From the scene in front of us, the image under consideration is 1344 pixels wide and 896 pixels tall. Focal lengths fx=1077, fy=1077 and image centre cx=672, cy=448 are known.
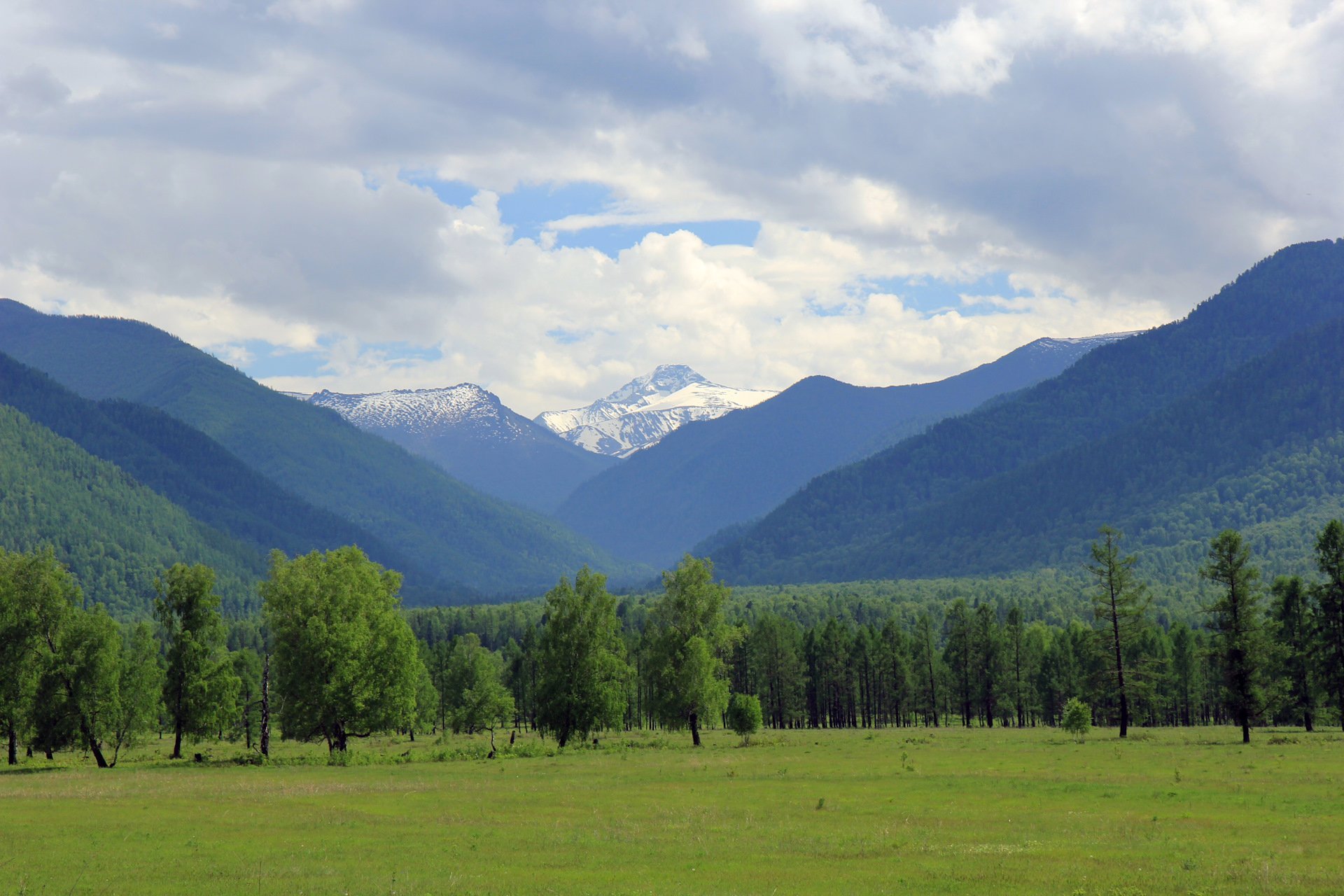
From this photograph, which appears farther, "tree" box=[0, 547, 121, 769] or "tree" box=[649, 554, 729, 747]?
"tree" box=[649, 554, 729, 747]

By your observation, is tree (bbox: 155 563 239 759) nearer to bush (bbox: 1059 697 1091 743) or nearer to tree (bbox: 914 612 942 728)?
bush (bbox: 1059 697 1091 743)

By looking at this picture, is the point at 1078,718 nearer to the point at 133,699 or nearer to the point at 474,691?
the point at 474,691

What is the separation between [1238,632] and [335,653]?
220 feet

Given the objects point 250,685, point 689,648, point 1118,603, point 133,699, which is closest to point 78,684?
point 133,699

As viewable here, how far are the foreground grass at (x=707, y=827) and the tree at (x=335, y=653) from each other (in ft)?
34.5

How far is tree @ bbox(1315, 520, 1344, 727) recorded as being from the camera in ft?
272

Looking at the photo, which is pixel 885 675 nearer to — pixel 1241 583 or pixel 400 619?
pixel 1241 583

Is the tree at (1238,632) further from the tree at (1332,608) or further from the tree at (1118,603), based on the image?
the tree at (1332,608)

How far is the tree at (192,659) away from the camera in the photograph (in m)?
79.9

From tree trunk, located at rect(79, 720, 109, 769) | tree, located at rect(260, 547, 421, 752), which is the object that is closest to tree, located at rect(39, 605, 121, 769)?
tree trunk, located at rect(79, 720, 109, 769)

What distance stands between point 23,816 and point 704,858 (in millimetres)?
29765

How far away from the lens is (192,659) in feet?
262

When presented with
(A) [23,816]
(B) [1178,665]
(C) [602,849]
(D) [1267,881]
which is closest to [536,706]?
(A) [23,816]

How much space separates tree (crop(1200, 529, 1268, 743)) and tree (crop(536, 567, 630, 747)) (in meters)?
47.2
